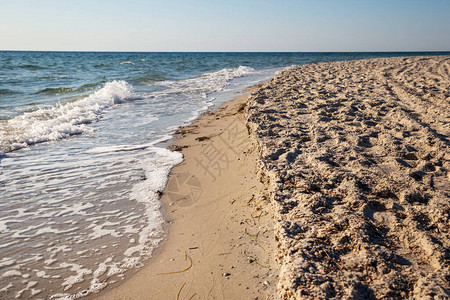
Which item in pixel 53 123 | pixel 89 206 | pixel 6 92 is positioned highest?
pixel 6 92

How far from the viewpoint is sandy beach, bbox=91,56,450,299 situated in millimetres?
1638

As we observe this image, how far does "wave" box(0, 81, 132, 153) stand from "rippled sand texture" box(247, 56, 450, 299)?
13.0 feet

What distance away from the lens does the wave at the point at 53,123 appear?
531 cm

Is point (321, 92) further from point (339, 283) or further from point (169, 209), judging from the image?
point (339, 283)

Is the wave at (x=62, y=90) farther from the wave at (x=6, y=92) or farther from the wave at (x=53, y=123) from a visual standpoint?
the wave at (x=53, y=123)

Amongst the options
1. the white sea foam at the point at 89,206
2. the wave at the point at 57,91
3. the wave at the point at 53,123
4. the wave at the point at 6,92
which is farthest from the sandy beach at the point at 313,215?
the wave at the point at 6,92

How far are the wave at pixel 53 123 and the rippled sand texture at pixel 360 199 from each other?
3950mm

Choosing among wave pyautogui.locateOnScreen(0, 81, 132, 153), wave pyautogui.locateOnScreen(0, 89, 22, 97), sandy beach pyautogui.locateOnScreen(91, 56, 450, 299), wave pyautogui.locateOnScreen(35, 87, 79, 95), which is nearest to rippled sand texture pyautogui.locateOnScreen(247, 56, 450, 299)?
sandy beach pyautogui.locateOnScreen(91, 56, 450, 299)

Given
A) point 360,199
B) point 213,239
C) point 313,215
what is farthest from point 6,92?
point 360,199

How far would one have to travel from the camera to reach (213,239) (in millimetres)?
2457

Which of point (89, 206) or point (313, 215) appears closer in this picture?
point (313, 215)

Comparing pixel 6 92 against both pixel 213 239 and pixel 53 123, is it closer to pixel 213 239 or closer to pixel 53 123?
pixel 53 123

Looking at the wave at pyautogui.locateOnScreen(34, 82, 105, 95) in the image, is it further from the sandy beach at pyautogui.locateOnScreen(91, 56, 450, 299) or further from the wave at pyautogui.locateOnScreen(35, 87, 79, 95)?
the sandy beach at pyautogui.locateOnScreen(91, 56, 450, 299)

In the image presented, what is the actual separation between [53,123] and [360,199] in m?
6.43
